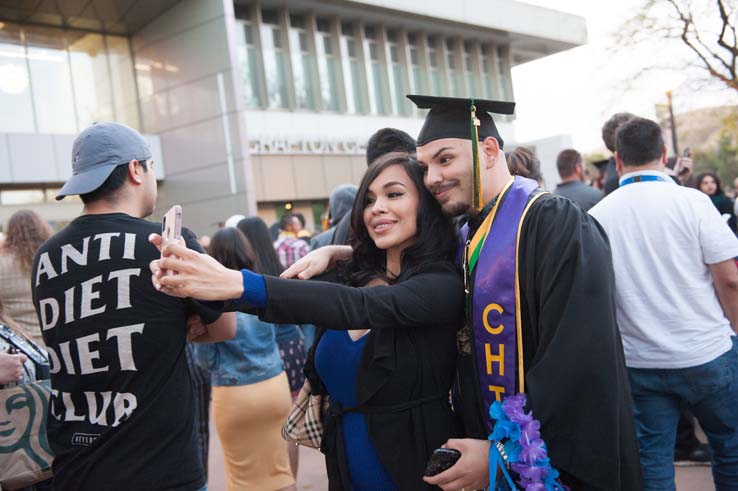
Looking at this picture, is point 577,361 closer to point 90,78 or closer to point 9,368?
point 9,368

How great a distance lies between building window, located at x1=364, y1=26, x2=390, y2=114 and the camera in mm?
22750

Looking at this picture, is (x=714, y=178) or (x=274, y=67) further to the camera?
(x=274, y=67)

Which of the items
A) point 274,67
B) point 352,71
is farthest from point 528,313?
point 352,71

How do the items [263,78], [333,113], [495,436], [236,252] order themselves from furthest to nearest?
[333,113]
[263,78]
[236,252]
[495,436]

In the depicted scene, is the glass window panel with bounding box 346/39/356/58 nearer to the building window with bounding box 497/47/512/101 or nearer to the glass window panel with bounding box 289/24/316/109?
the glass window panel with bounding box 289/24/316/109

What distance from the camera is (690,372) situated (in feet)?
9.27

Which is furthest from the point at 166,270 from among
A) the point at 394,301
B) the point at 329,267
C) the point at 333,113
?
the point at 333,113

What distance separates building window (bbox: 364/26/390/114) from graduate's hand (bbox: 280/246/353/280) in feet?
68.1

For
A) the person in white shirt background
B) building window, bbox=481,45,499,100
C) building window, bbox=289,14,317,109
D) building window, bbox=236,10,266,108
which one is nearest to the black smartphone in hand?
the person in white shirt background

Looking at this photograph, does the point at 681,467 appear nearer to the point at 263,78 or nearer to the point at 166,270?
the point at 166,270

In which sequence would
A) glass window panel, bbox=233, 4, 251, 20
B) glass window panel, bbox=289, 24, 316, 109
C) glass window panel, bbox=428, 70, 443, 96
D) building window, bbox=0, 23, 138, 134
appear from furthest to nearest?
glass window panel, bbox=428, 70, 443, 96
glass window panel, bbox=289, 24, 316, 109
glass window panel, bbox=233, 4, 251, 20
building window, bbox=0, 23, 138, 134

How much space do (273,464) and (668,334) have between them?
2.61m

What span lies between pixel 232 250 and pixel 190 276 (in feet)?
8.35

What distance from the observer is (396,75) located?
23.7m
